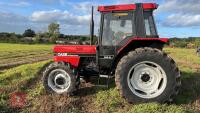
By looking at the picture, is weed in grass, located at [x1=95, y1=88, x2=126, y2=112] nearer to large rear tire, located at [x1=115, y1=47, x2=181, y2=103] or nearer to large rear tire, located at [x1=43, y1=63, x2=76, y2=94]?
large rear tire, located at [x1=115, y1=47, x2=181, y2=103]

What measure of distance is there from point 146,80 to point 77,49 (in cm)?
223

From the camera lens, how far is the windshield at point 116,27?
29.6 feet

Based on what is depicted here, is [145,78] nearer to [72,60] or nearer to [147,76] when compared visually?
[147,76]

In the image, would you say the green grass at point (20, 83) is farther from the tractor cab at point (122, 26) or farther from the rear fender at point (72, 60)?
the tractor cab at point (122, 26)

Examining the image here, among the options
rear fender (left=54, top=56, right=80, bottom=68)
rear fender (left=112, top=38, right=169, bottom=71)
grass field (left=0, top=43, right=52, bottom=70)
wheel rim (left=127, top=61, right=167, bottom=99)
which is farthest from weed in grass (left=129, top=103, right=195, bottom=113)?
grass field (left=0, top=43, right=52, bottom=70)

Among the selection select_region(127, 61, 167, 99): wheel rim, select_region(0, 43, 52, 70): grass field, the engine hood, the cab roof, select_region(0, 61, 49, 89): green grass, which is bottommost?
select_region(0, 43, 52, 70): grass field

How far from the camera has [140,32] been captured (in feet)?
29.2

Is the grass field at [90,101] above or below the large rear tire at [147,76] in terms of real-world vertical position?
below

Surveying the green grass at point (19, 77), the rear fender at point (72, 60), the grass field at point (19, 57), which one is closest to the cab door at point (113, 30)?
the rear fender at point (72, 60)

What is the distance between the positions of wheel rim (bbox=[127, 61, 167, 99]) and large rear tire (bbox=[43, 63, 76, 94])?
1625 millimetres

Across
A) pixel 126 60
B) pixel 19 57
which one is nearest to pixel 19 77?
pixel 126 60

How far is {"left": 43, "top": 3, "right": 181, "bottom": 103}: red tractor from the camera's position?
8.47 meters

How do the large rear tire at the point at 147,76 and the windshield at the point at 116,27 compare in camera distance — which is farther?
the windshield at the point at 116,27

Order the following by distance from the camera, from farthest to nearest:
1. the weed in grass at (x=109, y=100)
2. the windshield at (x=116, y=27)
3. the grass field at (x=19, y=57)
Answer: the grass field at (x=19, y=57) → the windshield at (x=116, y=27) → the weed in grass at (x=109, y=100)
